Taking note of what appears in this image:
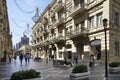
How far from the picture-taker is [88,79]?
47.3ft

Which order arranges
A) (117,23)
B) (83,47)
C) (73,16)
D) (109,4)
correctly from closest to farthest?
(109,4)
(117,23)
(83,47)
(73,16)

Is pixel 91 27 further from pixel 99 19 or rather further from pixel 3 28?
pixel 3 28

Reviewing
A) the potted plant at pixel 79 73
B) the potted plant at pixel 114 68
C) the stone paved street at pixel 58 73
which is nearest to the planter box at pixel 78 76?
the potted plant at pixel 79 73

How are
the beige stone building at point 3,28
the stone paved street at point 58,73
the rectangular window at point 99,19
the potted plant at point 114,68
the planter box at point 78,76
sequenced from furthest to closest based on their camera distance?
the beige stone building at point 3,28 → the rectangular window at point 99,19 → the potted plant at point 114,68 → the stone paved street at point 58,73 → the planter box at point 78,76

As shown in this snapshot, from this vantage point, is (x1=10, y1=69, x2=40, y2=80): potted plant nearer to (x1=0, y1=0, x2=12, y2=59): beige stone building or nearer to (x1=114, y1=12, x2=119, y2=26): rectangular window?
(x1=114, y1=12, x2=119, y2=26): rectangular window

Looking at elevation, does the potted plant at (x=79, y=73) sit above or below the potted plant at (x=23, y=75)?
below

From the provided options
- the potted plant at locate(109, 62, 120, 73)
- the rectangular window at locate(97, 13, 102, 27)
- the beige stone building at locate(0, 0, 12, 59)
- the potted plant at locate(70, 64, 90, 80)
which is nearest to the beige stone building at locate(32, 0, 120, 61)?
the rectangular window at locate(97, 13, 102, 27)

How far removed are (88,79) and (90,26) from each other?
844 inches

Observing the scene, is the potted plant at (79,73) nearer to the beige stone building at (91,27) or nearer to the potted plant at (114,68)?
the potted plant at (114,68)

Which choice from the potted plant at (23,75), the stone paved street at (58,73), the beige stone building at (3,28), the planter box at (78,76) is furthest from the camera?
the beige stone building at (3,28)

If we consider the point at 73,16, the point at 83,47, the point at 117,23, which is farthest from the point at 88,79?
the point at 73,16

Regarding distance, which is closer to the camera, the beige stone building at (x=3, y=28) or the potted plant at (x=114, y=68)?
the potted plant at (x=114, y=68)

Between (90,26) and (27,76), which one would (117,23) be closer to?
(90,26)

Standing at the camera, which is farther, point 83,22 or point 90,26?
point 83,22
